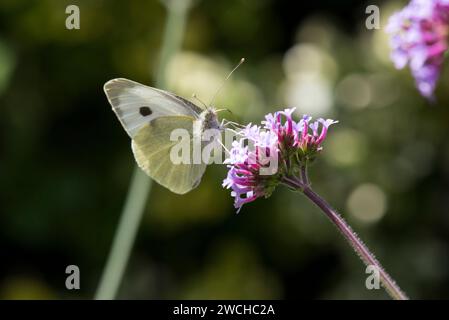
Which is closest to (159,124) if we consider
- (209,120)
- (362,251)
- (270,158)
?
(209,120)

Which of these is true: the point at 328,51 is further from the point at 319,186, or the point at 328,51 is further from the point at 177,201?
the point at 177,201

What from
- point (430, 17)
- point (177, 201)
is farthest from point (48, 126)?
point (430, 17)

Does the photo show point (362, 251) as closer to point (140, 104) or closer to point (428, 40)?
point (428, 40)

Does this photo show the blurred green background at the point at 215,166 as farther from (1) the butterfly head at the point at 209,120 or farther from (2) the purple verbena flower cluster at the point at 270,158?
(2) the purple verbena flower cluster at the point at 270,158

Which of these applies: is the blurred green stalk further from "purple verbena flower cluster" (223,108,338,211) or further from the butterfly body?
"purple verbena flower cluster" (223,108,338,211)

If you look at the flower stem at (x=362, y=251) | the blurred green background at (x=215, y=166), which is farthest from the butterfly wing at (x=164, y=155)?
the blurred green background at (x=215, y=166)

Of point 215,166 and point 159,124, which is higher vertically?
point 215,166

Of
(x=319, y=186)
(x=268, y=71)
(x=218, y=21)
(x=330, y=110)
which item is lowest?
(x=319, y=186)
